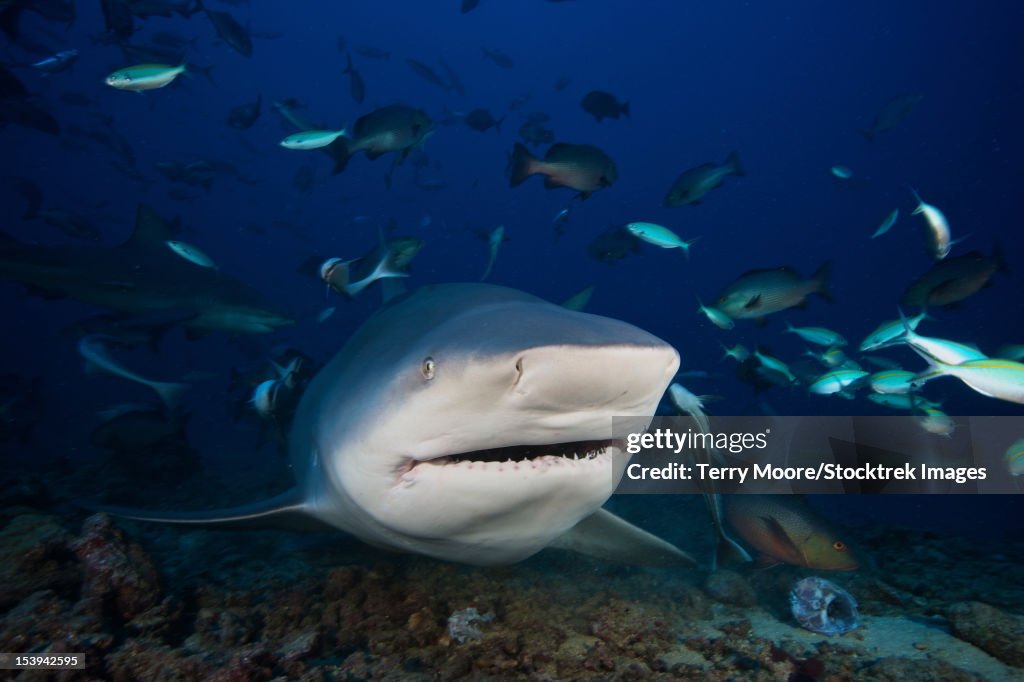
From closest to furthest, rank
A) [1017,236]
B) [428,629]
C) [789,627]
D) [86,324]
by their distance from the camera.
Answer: [428,629] → [789,627] → [86,324] → [1017,236]

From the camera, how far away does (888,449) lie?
4.77 m

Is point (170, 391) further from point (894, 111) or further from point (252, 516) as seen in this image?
point (894, 111)

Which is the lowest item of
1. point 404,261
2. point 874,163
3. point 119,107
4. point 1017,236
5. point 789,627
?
point 789,627

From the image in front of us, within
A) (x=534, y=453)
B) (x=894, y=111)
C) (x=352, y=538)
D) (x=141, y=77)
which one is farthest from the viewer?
(x=894, y=111)

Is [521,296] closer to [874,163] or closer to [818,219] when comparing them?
[874,163]

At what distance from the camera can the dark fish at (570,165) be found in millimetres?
6031

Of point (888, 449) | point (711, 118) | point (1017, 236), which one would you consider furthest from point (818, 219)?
point (888, 449)

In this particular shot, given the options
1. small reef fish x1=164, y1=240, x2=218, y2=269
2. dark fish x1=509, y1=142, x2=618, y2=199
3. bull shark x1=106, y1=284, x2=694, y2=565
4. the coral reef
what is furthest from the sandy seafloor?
dark fish x1=509, y1=142, x2=618, y2=199

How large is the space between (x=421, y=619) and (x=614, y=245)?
5.85m

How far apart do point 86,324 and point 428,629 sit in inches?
273

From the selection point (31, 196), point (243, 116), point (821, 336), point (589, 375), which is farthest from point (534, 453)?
point (31, 196)

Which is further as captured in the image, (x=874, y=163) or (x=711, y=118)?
(x=711, y=118)

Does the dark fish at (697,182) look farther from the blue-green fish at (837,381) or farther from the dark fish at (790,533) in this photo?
the dark fish at (790,533)

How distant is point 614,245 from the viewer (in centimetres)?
739
